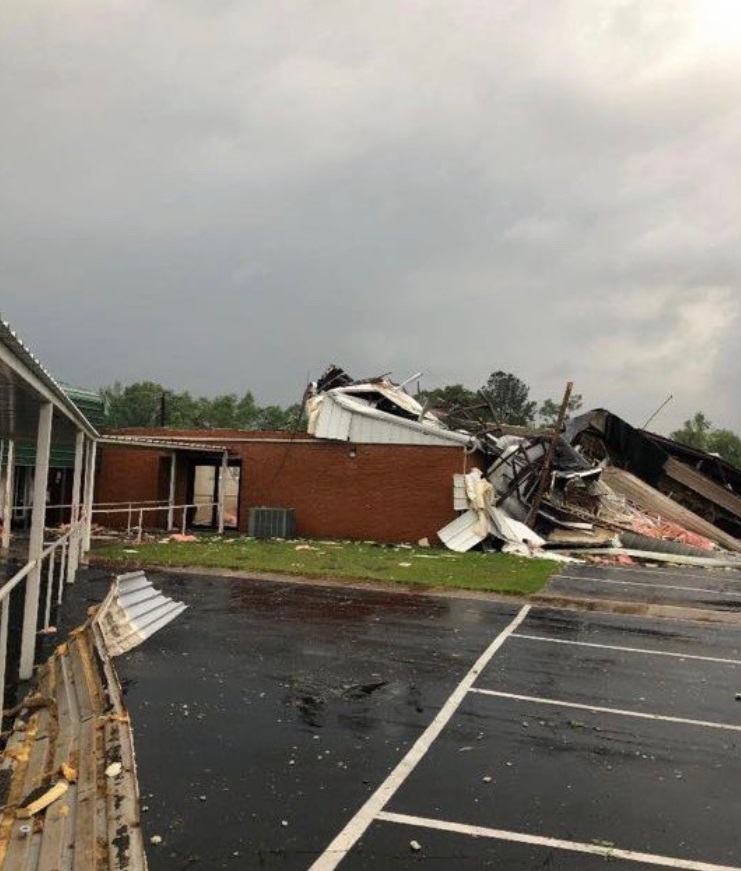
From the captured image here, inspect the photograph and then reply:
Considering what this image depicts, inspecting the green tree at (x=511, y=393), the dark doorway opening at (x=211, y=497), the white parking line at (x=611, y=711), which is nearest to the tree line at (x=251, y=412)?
the green tree at (x=511, y=393)

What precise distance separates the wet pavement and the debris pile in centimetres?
227

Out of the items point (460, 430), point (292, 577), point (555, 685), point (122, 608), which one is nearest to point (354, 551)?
point (292, 577)

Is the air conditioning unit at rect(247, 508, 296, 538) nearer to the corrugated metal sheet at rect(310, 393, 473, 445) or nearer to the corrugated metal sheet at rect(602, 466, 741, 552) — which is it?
the corrugated metal sheet at rect(310, 393, 473, 445)

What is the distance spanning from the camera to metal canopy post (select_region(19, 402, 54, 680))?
776cm

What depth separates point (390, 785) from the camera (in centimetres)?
546

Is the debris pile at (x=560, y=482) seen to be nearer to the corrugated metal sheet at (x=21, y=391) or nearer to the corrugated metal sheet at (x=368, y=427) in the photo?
the corrugated metal sheet at (x=368, y=427)

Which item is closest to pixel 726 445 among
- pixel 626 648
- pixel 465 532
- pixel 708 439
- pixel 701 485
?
pixel 708 439

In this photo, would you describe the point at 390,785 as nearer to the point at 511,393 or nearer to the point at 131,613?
the point at 131,613

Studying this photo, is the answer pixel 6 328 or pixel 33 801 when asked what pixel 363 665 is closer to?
pixel 33 801

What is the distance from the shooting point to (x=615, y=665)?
9.44 meters

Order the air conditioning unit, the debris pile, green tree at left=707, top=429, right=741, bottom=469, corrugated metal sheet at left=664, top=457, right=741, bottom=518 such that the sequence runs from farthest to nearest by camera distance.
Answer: green tree at left=707, top=429, right=741, bottom=469
corrugated metal sheet at left=664, top=457, right=741, bottom=518
the air conditioning unit
the debris pile

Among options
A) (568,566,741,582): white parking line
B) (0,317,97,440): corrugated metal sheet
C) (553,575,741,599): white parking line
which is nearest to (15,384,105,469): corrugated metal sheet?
(0,317,97,440): corrugated metal sheet

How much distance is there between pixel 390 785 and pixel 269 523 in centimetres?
1949

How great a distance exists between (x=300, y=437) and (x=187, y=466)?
16.0 feet
